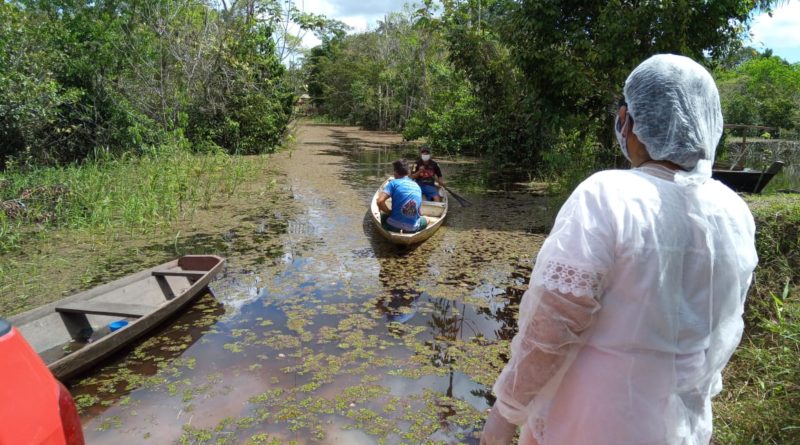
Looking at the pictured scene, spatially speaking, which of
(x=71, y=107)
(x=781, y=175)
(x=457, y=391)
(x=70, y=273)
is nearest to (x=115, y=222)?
(x=70, y=273)

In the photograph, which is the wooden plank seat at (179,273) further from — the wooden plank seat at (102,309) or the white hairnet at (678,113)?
the white hairnet at (678,113)

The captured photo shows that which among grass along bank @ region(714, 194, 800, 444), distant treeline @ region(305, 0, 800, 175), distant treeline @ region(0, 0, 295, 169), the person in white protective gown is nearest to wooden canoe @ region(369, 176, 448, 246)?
distant treeline @ region(305, 0, 800, 175)

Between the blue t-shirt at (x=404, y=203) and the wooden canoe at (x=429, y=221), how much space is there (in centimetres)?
14

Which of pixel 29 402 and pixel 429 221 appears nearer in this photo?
pixel 29 402

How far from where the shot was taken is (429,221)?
22.4 feet

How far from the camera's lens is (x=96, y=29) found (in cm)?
906

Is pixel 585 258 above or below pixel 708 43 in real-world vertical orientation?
below

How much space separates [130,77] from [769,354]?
1119cm

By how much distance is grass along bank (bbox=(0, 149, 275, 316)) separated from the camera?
488 cm

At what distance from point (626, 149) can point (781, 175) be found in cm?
1406

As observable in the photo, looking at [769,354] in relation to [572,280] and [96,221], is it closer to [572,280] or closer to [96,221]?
[572,280]

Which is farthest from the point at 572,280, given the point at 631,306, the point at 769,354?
the point at 769,354

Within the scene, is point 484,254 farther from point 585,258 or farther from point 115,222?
point 585,258

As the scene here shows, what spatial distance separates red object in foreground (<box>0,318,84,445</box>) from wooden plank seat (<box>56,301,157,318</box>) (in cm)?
253
